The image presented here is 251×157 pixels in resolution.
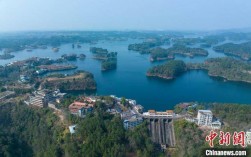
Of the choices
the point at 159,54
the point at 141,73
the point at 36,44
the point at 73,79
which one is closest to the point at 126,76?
the point at 141,73

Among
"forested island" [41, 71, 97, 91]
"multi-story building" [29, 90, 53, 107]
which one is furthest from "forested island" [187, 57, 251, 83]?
"multi-story building" [29, 90, 53, 107]

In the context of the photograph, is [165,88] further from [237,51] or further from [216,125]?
[237,51]

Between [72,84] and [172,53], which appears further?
[172,53]

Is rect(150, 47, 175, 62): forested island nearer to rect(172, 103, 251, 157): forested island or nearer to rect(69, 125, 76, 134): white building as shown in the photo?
rect(172, 103, 251, 157): forested island

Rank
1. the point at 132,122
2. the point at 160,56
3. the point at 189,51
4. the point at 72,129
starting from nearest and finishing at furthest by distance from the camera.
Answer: the point at 72,129, the point at 132,122, the point at 160,56, the point at 189,51

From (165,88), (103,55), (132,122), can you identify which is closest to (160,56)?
(103,55)

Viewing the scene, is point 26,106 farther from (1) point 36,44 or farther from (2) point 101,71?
(1) point 36,44
